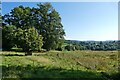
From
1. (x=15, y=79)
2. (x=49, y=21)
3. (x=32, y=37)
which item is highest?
(x=49, y=21)

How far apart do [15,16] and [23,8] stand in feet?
11.5

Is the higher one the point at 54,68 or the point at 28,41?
the point at 28,41

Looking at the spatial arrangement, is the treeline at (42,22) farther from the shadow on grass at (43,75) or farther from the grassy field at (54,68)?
the shadow on grass at (43,75)

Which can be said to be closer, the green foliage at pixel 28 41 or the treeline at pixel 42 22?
the green foliage at pixel 28 41

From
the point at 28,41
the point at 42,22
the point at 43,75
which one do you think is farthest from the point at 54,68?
the point at 42,22

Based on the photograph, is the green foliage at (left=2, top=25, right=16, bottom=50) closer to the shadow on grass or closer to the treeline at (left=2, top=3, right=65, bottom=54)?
the treeline at (left=2, top=3, right=65, bottom=54)

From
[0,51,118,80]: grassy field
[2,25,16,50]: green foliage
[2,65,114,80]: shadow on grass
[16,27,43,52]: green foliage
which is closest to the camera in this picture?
[2,65,114,80]: shadow on grass

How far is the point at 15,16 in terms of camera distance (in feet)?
235

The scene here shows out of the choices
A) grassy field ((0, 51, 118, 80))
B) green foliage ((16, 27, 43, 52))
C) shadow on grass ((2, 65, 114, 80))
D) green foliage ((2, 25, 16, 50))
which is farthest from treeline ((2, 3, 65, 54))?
shadow on grass ((2, 65, 114, 80))

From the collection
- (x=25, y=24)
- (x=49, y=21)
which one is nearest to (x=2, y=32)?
(x=25, y=24)

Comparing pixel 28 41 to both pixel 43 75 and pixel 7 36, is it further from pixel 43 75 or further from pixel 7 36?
pixel 43 75

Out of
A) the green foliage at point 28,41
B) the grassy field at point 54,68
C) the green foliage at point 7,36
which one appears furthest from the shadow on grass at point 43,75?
the green foliage at point 7,36

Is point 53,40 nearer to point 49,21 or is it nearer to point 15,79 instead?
point 49,21

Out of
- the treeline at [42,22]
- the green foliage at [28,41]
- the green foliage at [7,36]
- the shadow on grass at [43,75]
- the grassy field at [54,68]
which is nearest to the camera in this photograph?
the shadow on grass at [43,75]
